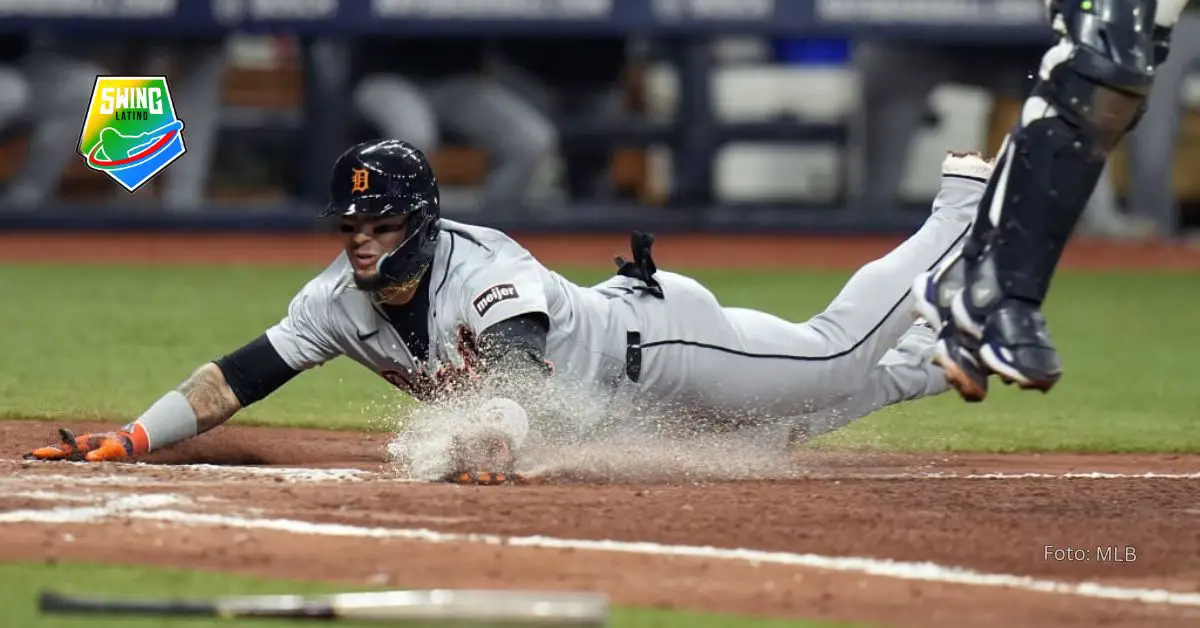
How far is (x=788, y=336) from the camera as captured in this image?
5512 millimetres

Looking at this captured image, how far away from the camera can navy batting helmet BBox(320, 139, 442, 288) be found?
496 cm

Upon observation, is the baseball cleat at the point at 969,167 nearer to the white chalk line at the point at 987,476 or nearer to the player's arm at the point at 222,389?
the white chalk line at the point at 987,476

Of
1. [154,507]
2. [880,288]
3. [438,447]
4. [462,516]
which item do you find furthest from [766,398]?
[154,507]

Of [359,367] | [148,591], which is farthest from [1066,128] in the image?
[359,367]

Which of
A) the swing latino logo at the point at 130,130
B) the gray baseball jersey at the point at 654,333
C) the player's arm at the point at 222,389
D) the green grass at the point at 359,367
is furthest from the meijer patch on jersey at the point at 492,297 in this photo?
the green grass at the point at 359,367

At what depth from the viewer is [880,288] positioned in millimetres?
5668

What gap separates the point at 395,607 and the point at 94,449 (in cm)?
229

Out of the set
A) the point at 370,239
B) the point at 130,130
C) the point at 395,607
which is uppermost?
the point at 130,130

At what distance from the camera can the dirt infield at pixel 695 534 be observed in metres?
3.72

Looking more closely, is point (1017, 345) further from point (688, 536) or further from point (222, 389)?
point (222, 389)

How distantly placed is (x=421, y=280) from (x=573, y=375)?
489mm

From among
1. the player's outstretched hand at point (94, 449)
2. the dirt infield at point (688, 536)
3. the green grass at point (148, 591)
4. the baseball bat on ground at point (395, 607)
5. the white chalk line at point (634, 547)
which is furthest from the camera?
the player's outstretched hand at point (94, 449)

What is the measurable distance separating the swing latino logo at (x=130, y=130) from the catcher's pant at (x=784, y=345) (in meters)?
1.77

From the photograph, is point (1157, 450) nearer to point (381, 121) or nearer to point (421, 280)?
point (421, 280)
